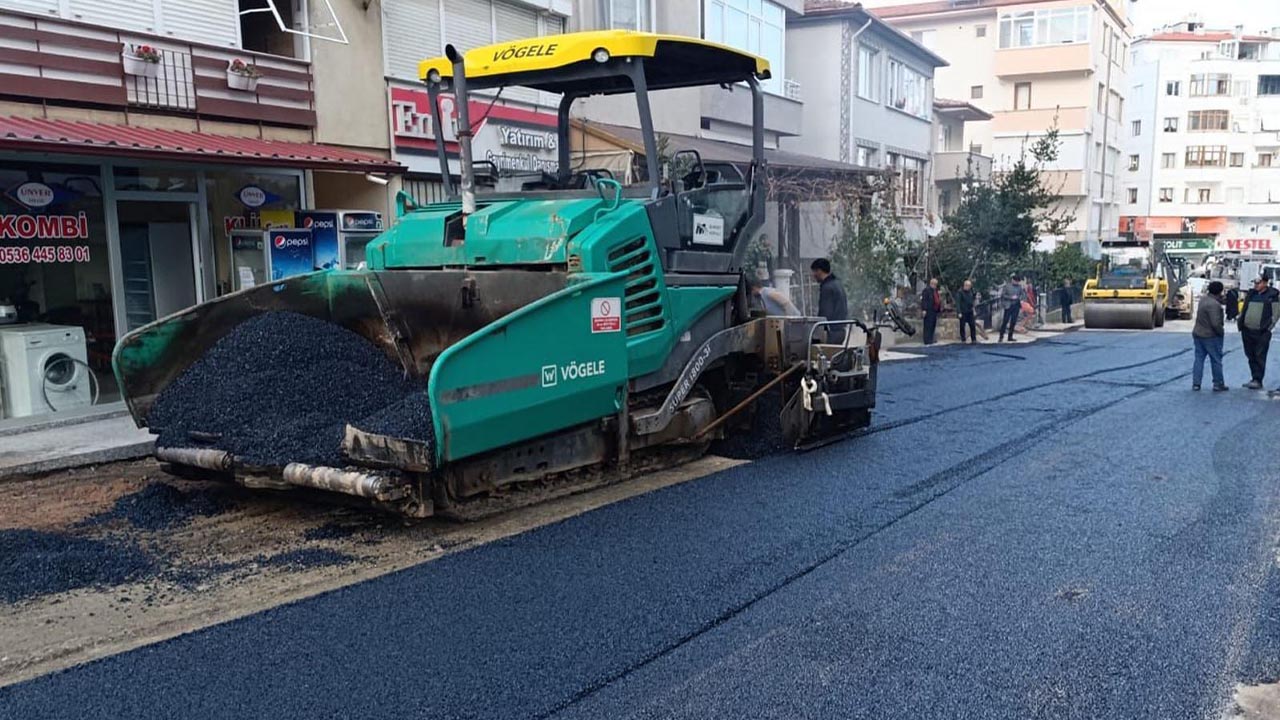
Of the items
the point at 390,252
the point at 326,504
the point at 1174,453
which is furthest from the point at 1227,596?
the point at 390,252

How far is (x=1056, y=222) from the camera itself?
914 inches

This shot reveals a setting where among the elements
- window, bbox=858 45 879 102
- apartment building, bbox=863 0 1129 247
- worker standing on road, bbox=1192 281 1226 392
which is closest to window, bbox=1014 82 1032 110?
apartment building, bbox=863 0 1129 247

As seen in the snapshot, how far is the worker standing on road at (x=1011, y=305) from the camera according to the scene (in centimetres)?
1955

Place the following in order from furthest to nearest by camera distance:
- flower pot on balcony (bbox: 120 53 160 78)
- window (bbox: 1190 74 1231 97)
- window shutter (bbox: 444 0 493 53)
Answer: window (bbox: 1190 74 1231 97)
window shutter (bbox: 444 0 493 53)
flower pot on balcony (bbox: 120 53 160 78)

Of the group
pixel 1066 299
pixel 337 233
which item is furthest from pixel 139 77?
pixel 1066 299

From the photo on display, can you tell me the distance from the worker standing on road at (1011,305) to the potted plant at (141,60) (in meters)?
15.6

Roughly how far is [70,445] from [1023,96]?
1611 inches

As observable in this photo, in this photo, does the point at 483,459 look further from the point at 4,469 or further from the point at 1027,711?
the point at 4,469

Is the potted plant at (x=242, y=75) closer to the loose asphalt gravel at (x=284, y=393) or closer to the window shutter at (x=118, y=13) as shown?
the window shutter at (x=118, y=13)

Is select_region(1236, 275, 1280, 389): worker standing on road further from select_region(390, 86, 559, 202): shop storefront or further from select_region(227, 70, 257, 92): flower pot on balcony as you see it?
select_region(227, 70, 257, 92): flower pot on balcony

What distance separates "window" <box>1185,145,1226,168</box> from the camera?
58.8m

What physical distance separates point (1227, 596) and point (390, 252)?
5108 millimetres

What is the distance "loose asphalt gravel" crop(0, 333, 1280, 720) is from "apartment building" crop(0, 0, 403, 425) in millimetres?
5293

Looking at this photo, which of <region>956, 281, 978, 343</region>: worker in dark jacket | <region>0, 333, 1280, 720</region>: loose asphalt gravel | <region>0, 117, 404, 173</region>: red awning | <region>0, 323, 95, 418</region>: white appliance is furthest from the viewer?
<region>956, 281, 978, 343</region>: worker in dark jacket
